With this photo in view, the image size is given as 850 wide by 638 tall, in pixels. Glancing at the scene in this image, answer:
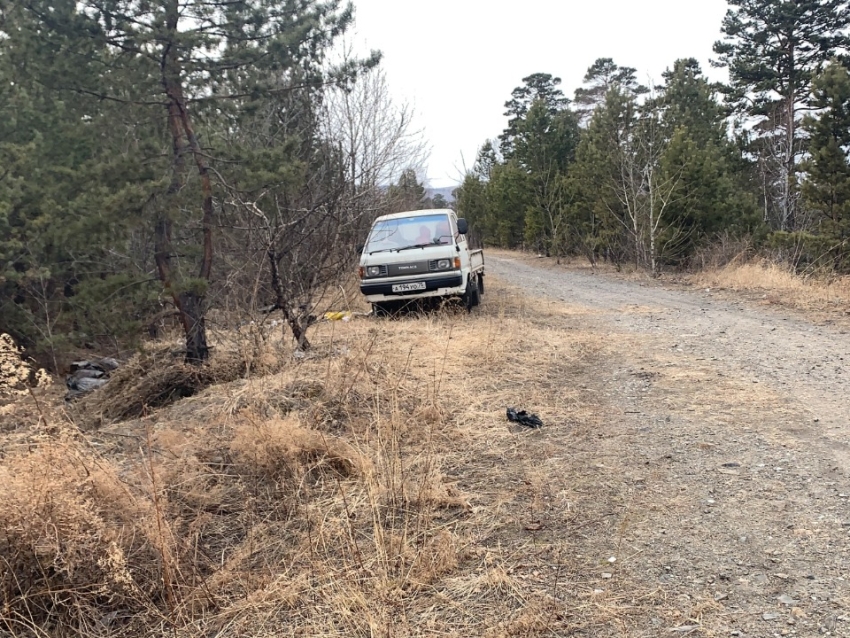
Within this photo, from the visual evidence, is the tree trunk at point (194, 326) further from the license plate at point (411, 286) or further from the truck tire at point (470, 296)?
the truck tire at point (470, 296)

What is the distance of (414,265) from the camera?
9.85 metres

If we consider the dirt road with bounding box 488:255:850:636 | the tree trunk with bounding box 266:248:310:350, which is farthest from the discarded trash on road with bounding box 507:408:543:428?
the tree trunk with bounding box 266:248:310:350

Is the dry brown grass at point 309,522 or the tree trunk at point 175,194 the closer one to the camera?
the dry brown grass at point 309,522

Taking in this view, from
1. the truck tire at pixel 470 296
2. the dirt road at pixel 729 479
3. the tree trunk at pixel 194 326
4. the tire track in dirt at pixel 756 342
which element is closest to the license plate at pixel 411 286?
the truck tire at pixel 470 296

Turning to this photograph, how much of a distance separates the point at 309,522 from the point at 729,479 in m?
2.48

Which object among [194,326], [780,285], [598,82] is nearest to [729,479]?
[194,326]

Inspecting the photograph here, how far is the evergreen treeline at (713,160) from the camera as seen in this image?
15.4 metres

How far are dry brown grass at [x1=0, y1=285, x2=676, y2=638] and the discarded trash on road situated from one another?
0.29 ft

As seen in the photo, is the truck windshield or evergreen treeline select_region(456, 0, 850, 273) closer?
the truck windshield

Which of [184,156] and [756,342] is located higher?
[184,156]

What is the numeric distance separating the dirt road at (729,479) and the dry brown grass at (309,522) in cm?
21

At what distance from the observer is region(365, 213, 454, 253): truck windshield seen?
1027cm

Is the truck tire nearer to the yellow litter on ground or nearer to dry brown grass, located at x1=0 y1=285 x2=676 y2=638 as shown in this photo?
the yellow litter on ground

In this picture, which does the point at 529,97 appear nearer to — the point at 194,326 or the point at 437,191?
the point at 437,191
